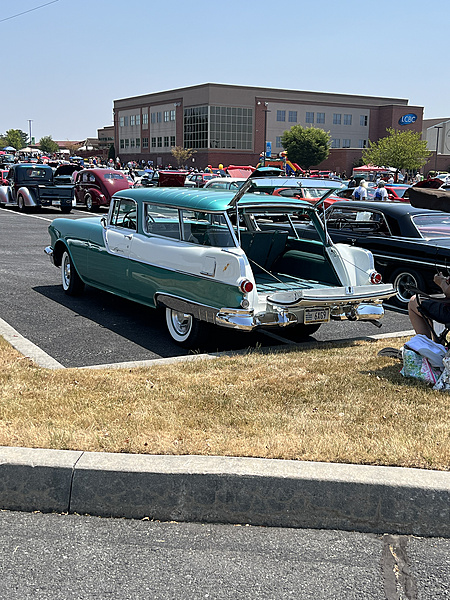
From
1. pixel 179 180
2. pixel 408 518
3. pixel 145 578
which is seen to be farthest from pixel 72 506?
pixel 179 180

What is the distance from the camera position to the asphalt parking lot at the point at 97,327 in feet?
23.9

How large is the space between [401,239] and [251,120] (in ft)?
296

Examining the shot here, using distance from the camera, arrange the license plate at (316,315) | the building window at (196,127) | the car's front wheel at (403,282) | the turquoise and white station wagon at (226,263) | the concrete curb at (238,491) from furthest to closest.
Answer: the building window at (196,127) → the car's front wheel at (403,282) → the license plate at (316,315) → the turquoise and white station wagon at (226,263) → the concrete curb at (238,491)

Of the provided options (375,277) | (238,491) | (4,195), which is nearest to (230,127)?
(4,195)

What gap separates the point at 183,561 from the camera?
332 cm

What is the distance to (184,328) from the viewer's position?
7.61 m

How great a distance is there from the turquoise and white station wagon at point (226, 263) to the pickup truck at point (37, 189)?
18.3 m

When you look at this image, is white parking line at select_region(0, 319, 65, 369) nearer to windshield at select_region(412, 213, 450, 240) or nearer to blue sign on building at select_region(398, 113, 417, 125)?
windshield at select_region(412, 213, 450, 240)

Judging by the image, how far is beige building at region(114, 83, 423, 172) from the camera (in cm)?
9506

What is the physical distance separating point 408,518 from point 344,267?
182 inches

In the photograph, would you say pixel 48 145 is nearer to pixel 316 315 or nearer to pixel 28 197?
pixel 28 197

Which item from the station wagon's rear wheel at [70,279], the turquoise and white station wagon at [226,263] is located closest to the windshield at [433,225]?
the turquoise and white station wagon at [226,263]

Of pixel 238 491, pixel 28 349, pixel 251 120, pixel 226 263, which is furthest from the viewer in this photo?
pixel 251 120

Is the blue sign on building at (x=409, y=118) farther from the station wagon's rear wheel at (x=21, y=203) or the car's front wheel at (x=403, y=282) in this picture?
the car's front wheel at (x=403, y=282)
